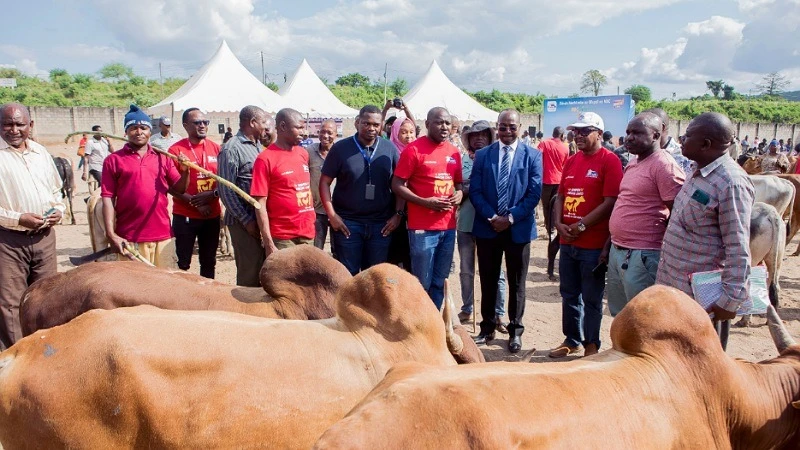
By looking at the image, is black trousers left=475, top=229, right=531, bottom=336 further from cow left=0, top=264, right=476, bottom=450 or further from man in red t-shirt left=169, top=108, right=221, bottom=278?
cow left=0, top=264, right=476, bottom=450

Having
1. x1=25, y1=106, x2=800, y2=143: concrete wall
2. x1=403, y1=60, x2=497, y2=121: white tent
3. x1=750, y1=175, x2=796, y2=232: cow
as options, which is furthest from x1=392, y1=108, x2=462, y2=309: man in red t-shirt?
x1=25, y1=106, x2=800, y2=143: concrete wall

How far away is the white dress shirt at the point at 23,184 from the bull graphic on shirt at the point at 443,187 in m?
3.25

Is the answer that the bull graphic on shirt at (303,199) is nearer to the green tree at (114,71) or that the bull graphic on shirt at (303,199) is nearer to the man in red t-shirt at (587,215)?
the man in red t-shirt at (587,215)

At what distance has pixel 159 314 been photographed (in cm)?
204

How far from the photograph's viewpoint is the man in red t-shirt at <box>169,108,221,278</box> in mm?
5729

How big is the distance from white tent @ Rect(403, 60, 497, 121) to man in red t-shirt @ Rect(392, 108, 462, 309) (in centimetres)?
A: 1571

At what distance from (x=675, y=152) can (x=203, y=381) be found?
768cm

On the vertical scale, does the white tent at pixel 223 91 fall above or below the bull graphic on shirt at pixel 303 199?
above

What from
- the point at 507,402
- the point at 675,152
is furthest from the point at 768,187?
the point at 507,402

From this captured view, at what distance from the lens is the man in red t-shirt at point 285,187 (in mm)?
4770

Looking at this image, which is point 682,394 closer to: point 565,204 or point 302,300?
point 302,300

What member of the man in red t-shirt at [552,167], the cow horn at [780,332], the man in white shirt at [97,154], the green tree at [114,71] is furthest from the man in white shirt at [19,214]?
the green tree at [114,71]

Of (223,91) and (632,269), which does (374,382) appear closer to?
(632,269)

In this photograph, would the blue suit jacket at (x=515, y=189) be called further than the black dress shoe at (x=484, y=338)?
No
